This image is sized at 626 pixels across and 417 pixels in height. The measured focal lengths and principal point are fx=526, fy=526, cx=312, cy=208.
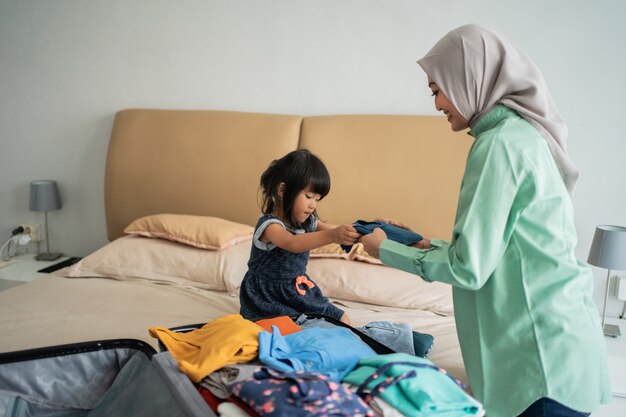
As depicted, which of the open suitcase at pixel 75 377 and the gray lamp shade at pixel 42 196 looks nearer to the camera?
the open suitcase at pixel 75 377

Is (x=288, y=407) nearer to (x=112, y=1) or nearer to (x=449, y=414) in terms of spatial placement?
(x=449, y=414)

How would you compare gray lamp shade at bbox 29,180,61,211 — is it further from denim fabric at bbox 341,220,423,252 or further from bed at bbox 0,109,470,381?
denim fabric at bbox 341,220,423,252

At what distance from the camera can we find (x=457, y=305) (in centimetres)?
131

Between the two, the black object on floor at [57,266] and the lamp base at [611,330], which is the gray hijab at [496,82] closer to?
the lamp base at [611,330]

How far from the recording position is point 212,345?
119 cm

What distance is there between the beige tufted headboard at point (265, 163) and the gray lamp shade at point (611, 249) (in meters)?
0.63

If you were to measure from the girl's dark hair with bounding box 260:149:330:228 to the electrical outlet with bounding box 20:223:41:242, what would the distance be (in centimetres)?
232

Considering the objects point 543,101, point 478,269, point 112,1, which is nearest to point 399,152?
point 543,101

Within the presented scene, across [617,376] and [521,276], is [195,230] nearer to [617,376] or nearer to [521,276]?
[521,276]

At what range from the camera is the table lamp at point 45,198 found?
3238mm

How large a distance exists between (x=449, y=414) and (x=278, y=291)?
1.01 meters

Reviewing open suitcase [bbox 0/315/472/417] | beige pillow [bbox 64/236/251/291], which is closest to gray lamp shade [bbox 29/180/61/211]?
beige pillow [bbox 64/236/251/291]

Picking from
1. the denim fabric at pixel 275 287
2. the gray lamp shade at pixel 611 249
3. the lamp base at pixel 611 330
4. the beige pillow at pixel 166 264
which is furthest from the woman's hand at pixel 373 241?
the lamp base at pixel 611 330

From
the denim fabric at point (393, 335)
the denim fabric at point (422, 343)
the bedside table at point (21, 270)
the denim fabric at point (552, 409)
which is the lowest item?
the bedside table at point (21, 270)
